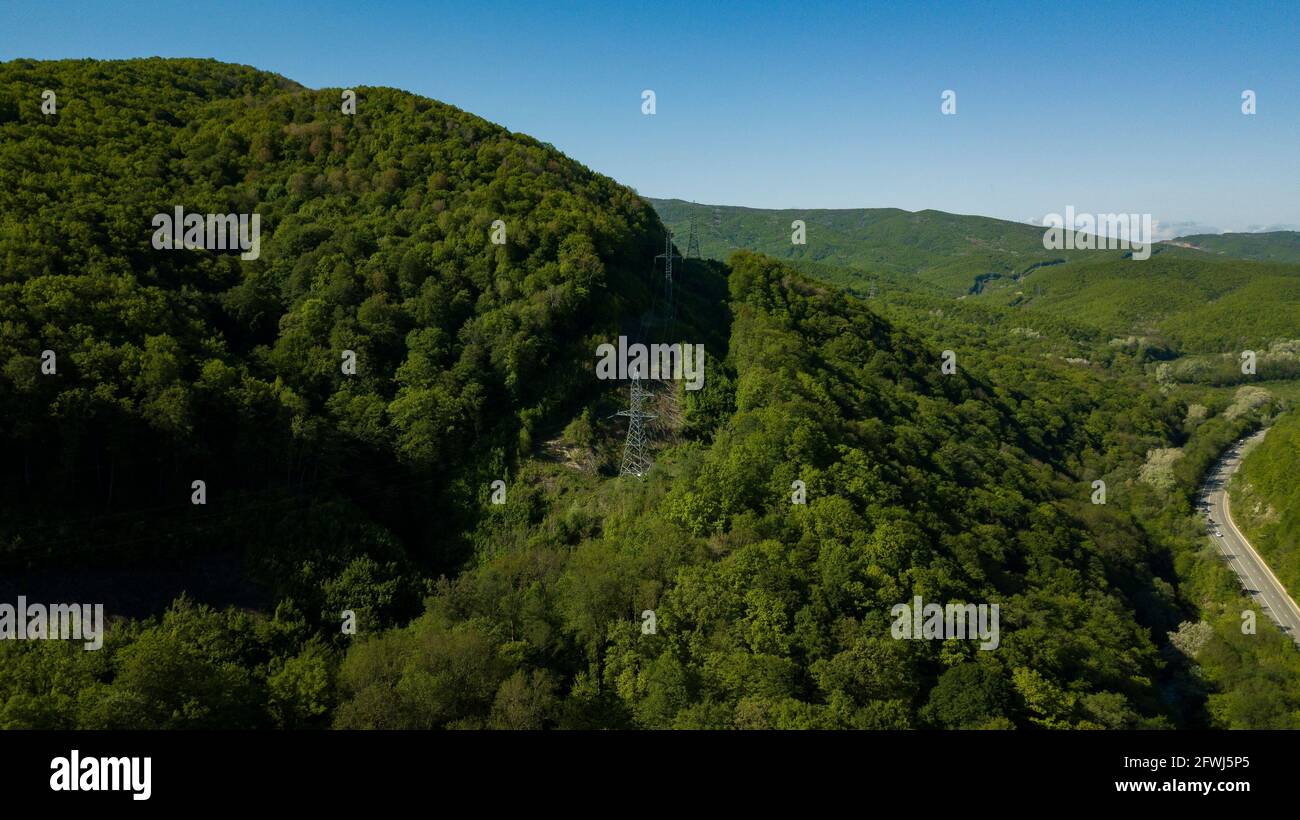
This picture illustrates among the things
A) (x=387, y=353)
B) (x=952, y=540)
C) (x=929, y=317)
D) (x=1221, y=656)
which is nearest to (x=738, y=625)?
(x=952, y=540)

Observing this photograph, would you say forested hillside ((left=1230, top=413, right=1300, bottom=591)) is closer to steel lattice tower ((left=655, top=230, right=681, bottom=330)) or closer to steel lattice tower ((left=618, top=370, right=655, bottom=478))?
steel lattice tower ((left=655, top=230, right=681, bottom=330))

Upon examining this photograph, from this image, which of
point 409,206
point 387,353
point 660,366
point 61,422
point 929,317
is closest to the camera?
point 61,422

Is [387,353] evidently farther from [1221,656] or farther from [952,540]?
[1221,656]

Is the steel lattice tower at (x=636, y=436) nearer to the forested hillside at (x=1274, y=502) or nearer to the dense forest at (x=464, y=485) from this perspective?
the dense forest at (x=464, y=485)

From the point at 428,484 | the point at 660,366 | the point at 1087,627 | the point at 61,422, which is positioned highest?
the point at 660,366

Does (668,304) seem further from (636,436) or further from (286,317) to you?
(286,317)

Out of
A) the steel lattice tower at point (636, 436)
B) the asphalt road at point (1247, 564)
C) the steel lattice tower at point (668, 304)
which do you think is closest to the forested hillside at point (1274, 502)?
the asphalt road at point (1247, 564)

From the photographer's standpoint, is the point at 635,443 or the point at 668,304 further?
the point at 668,304

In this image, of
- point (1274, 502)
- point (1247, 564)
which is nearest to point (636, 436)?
point (1247, 564)
